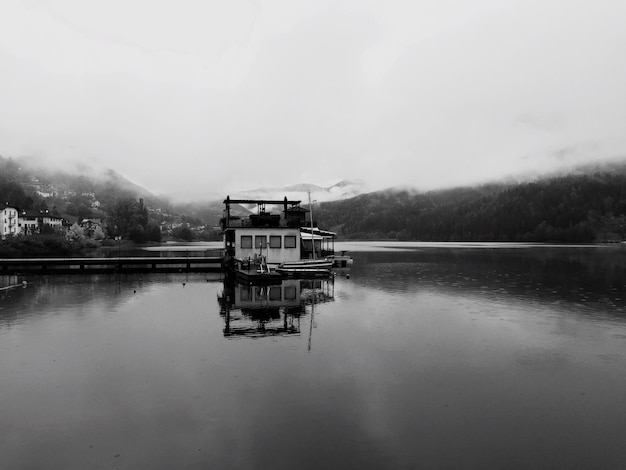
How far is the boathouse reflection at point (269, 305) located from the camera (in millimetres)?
22500

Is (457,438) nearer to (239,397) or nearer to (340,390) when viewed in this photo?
(340,390)

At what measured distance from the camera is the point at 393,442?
34.3 feet

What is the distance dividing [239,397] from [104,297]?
81.9 feet

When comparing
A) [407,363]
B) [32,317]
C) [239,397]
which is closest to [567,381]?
[407,363]

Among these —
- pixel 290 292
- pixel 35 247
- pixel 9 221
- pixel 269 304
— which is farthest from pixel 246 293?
pixel 9 221

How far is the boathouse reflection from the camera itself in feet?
73.8

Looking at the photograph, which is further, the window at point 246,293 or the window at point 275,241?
the window at point 275,241

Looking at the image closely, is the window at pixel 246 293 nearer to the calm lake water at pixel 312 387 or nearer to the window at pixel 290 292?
the window at pixel 290 292

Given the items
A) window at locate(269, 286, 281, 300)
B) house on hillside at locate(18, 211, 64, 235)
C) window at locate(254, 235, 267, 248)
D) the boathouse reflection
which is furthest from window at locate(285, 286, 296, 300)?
house on hillside at locate(18, 211, 64, 235)

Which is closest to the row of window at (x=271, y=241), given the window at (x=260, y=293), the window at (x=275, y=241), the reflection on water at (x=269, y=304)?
the window at (x=275, y=241)

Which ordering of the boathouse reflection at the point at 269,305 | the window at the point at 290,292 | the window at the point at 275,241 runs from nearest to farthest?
the boathouse reflection at the point at 269,305 → the window at the point at 290,292 → the window at the point at 275,241

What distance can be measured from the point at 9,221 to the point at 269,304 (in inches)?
5678

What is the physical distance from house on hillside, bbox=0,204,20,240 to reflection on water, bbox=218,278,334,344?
126m

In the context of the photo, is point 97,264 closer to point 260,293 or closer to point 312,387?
point 260,293
